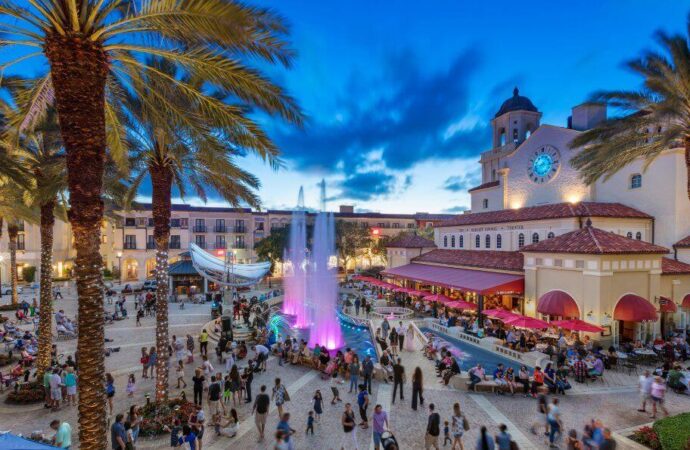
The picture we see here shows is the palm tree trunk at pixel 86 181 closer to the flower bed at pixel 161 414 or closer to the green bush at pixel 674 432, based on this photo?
the flower bed at pixel 161 414

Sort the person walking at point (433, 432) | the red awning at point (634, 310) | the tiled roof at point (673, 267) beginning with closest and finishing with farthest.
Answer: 1. the person walking at point (433, 432)
2. the red awning at point (634, 310)
3. the tiled roof at point (673, 267)

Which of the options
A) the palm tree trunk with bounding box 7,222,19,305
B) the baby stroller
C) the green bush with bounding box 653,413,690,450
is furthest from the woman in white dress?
the palm tree trunk with bounding box 7,222,19,305

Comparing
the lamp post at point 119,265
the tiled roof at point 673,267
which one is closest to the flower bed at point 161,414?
the tiled roof at point 673,267

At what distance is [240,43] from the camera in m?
6.59

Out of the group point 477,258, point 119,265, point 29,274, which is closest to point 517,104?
point 477,258

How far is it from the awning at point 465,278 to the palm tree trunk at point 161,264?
1934 cm

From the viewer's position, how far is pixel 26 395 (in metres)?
12.8

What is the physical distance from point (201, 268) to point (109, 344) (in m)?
10.7

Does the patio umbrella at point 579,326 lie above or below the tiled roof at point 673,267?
below

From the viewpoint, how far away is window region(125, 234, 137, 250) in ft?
167

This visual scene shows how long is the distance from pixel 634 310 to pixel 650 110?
33.4 ft

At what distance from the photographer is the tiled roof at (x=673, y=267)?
20.4 metres

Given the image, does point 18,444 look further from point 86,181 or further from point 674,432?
point 674,432

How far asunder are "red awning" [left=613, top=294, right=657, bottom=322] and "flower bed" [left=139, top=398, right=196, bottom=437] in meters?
20.5
